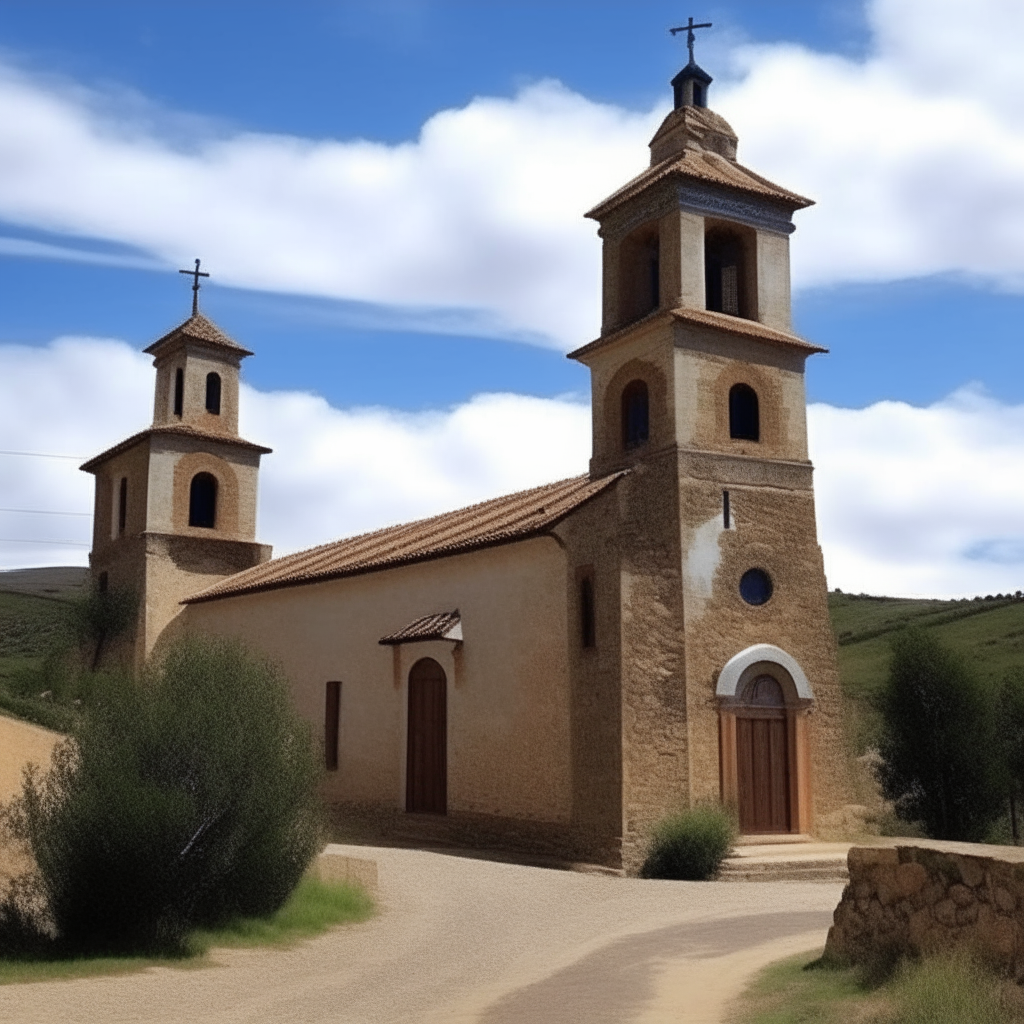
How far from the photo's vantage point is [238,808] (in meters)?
12.0

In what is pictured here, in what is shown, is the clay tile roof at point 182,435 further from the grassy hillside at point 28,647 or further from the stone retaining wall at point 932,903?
the stone retaining wall at point 932,903

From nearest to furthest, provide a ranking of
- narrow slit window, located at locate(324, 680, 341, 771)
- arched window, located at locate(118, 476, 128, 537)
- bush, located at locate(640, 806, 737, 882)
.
A: bush, located at locate(640, 806, 737, 882)
narrow slit window, located at locate(324, 680, 341, 771)
arched window, located at locate(118, 476, 128, 537)

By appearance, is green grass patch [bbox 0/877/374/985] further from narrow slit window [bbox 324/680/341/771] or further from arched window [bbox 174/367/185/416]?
arched window [bbox 174/367/185/416]

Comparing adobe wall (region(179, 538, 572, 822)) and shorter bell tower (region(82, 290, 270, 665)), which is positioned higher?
shorter bell tower (region(82, 290, 270, 665))

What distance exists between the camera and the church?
18938 millimetres

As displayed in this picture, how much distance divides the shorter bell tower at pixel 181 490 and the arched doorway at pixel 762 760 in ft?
60.5

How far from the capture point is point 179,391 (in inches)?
1377

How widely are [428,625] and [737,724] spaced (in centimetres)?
625

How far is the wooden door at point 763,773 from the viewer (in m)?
19.5

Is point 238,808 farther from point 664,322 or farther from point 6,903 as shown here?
point 664,322

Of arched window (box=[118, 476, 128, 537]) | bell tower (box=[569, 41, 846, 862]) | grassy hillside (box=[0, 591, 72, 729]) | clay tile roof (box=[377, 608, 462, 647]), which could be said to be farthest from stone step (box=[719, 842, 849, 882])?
arched window (box=[118, 476, 128, 537])

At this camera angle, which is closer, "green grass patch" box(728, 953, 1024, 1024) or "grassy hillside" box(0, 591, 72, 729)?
"green grass patch" box(728, 953, 1024, 1024)

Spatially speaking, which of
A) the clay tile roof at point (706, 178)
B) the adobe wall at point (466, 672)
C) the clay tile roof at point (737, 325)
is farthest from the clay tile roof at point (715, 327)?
the adobe wall at point (466, 672)

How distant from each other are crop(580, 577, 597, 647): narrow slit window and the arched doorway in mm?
2716
